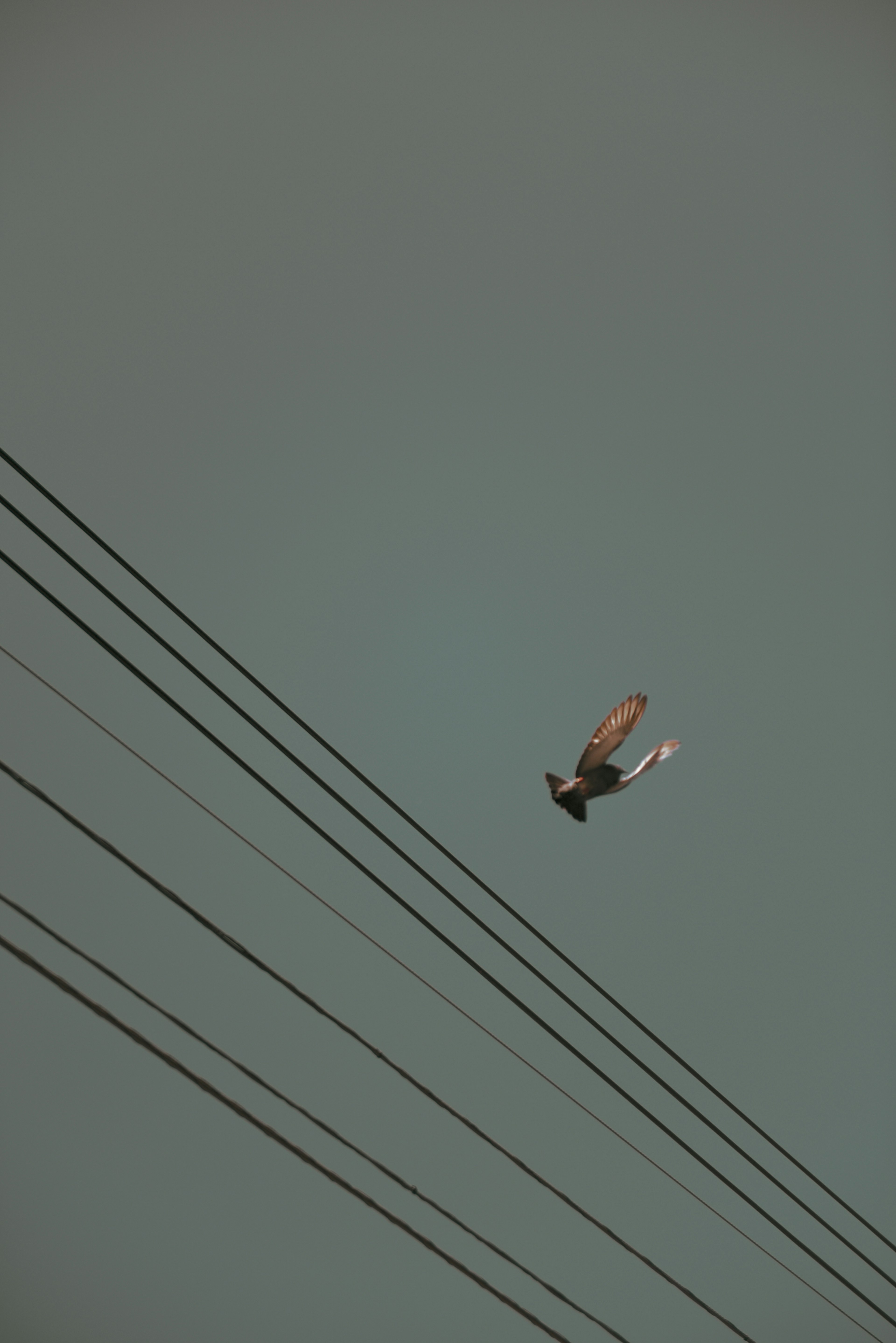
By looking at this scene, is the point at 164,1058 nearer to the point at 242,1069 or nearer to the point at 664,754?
the point at 242,1069

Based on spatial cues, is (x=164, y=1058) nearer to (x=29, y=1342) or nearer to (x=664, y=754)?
(x=664, y=754)

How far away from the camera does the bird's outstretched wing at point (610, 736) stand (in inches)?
347

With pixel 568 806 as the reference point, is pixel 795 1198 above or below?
below

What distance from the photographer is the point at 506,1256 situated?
4766 millimetres

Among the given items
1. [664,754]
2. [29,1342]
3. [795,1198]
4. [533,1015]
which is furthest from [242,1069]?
[29,1342]

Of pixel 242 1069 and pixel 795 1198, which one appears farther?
pixel 795 1198

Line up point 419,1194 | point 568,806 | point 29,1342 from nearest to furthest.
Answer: point 419,1194 < point 568,806 < point 29,1342

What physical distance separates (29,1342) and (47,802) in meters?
24.7

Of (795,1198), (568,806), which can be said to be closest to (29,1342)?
(568,806)

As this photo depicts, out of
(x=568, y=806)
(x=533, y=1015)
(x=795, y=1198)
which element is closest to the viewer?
(x=533, y=1015)

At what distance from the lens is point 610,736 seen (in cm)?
888

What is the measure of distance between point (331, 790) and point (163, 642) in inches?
37.8

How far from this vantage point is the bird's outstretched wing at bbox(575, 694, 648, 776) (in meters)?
8.82

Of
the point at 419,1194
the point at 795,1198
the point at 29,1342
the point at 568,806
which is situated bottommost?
the point at 29,1342
